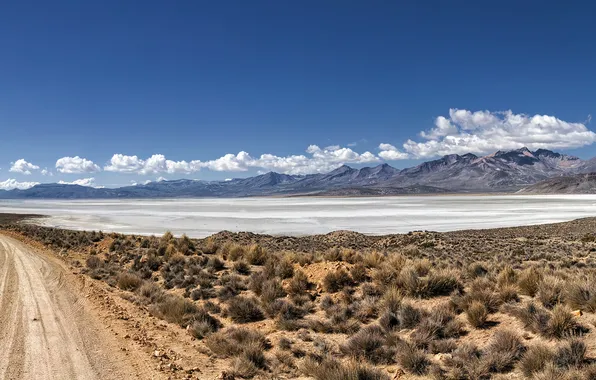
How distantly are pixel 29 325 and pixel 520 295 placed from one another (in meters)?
9.89

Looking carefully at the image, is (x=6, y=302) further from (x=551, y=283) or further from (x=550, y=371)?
(x=551, y=283)

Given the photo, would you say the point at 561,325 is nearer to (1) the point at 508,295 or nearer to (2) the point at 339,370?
(1) the point at 508,295

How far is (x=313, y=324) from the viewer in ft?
27.3

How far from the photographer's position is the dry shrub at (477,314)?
701cm

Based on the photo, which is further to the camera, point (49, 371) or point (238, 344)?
point (238, 344)

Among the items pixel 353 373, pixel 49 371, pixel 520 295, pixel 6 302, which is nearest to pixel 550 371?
pixel 353 373

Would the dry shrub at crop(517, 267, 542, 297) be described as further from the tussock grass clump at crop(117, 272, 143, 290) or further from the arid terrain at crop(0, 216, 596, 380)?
the tussock grass clump at crop(117, 272, 143, 290)

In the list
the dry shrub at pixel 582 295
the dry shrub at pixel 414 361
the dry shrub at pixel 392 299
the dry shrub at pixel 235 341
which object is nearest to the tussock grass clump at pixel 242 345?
the dry shrub at pixel 235 341

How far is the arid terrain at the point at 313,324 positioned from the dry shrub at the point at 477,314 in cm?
2

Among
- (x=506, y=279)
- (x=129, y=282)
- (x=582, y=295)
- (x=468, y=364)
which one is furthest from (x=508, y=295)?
(x=129, y=282)

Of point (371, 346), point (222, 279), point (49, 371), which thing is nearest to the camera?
point (49, 371)

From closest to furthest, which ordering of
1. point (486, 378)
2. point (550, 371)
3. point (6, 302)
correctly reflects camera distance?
1. point (550, 371)
2. point (486, 378)
3. point (6, 302)

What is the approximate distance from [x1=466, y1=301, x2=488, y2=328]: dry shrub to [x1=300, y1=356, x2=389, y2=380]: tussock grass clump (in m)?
2.09

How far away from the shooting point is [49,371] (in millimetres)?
6098
